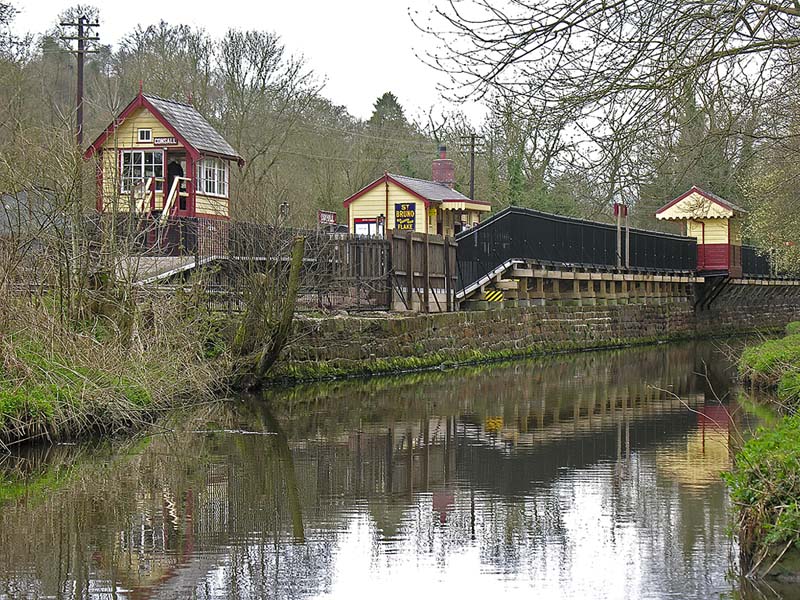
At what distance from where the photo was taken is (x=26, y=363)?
1453 centimetres

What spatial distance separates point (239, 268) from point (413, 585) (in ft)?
45.2

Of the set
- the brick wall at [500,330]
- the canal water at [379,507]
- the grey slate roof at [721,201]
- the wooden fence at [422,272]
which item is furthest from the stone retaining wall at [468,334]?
the canal water at [379,507]

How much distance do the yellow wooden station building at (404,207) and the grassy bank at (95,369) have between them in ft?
62.8

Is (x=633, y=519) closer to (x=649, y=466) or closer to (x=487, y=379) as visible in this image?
(x=649, y=466)

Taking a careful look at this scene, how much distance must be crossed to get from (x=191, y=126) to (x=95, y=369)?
795 inches

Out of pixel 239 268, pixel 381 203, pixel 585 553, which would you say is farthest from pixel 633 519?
pixel 381 203

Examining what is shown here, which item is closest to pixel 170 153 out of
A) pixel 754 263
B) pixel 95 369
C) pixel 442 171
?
pixel 442 171

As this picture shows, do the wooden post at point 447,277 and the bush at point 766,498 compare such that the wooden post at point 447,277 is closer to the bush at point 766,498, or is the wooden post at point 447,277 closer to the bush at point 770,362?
the bush at point 770,362

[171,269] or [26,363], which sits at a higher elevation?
[171,269]

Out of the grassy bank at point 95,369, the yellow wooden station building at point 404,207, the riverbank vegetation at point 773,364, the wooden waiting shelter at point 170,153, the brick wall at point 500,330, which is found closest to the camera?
the grassy bank at point 95,369

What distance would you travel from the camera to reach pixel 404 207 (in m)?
38.2

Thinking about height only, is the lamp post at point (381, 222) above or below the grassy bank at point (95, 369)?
above

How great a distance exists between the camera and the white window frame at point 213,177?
3412 centimetres

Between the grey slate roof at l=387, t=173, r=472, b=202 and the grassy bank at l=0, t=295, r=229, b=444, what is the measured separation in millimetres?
19770
